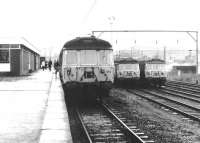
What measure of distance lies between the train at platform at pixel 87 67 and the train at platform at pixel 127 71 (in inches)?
469

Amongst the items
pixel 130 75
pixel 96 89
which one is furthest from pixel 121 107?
pixel 130 75

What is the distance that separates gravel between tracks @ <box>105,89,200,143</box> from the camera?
9234 millimetres

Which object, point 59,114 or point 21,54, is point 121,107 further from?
point 21,54

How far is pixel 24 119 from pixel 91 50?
621cm

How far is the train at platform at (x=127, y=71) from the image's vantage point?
1127 inches

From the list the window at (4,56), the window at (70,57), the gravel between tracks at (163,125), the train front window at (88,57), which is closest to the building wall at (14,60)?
the window at (4,56)

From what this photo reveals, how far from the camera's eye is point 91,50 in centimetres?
1661

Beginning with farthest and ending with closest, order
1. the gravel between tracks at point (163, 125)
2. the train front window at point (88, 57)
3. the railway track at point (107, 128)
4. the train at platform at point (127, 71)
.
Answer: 1. the train at platform at point (127, 71)
2. the train front window at point (88, 57)
3. the gravel between tracks at point (163, 125)
4. the railway track at point (107, 128)

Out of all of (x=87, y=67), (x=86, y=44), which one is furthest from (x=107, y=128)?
(x=86, y=44)

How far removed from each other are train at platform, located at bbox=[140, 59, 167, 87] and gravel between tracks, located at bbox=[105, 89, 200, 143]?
42.5ft

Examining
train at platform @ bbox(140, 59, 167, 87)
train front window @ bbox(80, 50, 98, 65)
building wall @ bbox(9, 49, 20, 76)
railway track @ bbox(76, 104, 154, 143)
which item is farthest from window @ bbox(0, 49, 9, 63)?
railway track @ bbox(76, 104, 154, 143)

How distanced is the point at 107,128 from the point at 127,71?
18.1 metres

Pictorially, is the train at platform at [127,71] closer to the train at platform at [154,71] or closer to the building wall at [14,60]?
the train at platform at [154,71]

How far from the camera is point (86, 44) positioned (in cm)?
1661
